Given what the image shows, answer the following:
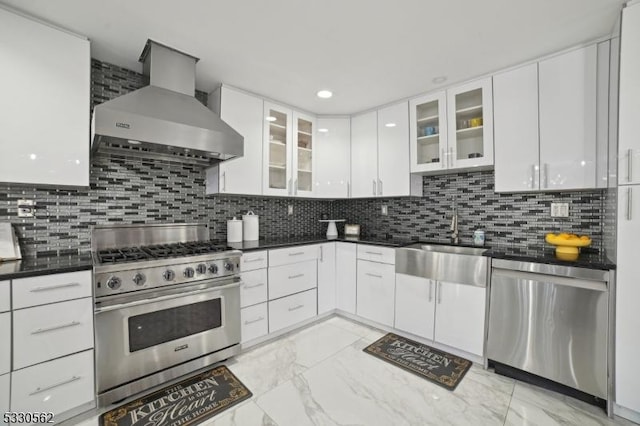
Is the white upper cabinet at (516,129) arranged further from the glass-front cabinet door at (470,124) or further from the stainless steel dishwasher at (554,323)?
the stainless steel dishwasher at (554,323)

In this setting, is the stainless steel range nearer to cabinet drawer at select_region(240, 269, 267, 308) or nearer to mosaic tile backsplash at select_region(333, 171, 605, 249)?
cabinet drawer at select_region(240, 269, 267, 308)

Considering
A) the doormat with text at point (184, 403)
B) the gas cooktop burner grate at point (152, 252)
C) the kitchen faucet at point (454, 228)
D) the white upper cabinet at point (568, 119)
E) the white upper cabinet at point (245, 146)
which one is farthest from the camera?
the kitchen faucet at point (454, 228)

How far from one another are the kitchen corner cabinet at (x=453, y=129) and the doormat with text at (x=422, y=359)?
1661mm

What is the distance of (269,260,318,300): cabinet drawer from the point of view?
2648 mm

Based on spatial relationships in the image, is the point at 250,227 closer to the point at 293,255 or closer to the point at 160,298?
the point at 293,255

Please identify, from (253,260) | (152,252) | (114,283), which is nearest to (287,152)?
(253,260)

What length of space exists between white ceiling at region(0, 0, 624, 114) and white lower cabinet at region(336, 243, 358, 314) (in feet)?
5.68

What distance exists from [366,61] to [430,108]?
1.01 m

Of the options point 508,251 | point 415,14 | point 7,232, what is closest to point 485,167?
point 508,251

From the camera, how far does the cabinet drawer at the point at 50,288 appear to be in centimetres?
147

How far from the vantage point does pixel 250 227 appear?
9.78 feet

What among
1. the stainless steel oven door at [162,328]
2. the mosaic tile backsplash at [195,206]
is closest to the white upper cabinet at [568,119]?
the mosaic tile backsplash at [195,206]

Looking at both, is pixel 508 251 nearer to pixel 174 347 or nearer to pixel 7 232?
pixel 174 347

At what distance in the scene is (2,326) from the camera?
1.42 meters
